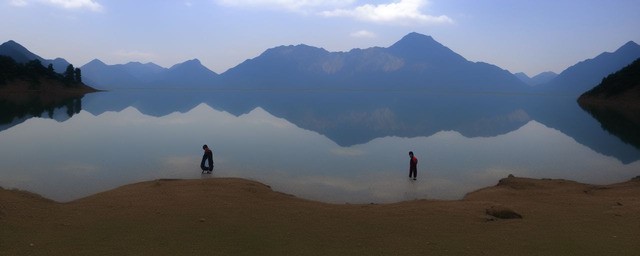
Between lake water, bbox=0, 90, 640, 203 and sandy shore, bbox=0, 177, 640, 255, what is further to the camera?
lake water, bbox=0, 90, 640, 203

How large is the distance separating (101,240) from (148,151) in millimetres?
19603

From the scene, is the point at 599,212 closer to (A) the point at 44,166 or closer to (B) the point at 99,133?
(A) the point at 44,166

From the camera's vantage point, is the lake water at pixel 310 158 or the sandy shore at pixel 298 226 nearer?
the sandy shore at pixel 298 226

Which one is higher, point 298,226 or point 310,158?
point 310,158

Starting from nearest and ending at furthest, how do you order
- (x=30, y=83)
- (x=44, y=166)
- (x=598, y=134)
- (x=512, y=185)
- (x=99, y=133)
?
(x=512, y=185)
(x=44, y=166)
(x=99, y=133)
(x=598, y=134)
(x=30, y=83)

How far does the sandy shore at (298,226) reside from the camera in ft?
32.0

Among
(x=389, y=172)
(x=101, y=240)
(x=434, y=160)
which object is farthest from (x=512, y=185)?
(x=101, y=240)

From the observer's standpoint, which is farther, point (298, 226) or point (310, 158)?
point (310, 158)

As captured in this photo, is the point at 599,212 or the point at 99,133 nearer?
the point at 599,212

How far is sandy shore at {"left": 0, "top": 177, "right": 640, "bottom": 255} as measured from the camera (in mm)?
9758

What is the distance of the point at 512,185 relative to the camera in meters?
19.9

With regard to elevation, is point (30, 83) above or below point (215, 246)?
above

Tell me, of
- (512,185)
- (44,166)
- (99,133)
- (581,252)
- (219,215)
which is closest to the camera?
(581,252)

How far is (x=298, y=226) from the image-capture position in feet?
38.0
